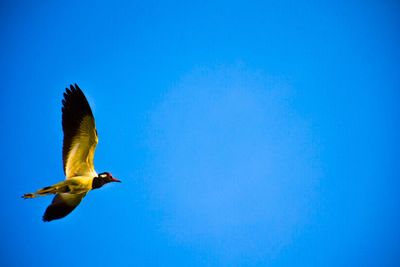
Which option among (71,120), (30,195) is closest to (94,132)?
(71,120)

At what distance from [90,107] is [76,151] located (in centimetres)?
126

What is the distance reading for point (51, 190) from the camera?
23.6ft

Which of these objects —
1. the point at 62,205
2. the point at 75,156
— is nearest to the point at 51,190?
the point at 75,156

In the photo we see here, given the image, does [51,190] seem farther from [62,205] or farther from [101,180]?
[62,205]

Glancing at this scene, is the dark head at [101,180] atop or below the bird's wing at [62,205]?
atop

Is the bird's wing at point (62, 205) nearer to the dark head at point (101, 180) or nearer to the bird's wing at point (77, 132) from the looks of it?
the bird's wing at point (77, 132)

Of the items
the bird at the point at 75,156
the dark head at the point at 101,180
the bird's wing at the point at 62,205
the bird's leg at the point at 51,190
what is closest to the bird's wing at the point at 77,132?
the bird at the point at 75,156

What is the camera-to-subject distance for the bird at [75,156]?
25.0ft

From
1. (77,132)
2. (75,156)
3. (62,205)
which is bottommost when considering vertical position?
(62,205)

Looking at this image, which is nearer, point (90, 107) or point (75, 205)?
point (90, 107)

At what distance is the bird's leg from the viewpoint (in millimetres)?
7012

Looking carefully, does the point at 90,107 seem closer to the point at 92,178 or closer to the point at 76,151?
the point at 76,151

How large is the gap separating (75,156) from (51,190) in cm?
114

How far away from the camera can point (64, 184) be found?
298 inches
